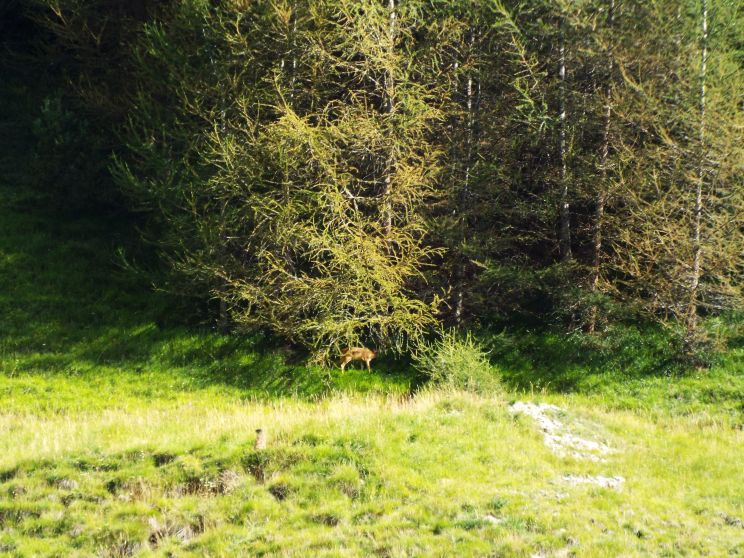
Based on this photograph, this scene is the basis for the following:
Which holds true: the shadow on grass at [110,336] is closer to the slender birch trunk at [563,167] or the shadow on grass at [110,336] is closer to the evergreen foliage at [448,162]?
the evergreen foliage at [448,162]

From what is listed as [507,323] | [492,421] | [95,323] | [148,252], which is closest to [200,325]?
[95,323]

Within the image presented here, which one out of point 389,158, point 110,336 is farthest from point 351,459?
point 110,336

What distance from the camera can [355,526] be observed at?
10000mm

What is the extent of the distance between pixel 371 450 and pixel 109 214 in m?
19.7

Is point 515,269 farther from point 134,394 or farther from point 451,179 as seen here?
point 134,394

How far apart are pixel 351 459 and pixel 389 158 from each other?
1022 centimetres

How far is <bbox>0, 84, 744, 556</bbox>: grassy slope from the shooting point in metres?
9.82

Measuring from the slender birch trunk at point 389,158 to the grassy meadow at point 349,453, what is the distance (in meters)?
4.30

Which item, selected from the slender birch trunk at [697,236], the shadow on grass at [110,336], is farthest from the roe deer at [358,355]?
the slender birch trunk at [697,236]

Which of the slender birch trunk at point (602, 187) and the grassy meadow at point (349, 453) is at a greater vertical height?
the slender birch trunk at point (602, 187)

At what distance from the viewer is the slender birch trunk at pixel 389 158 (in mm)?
19797

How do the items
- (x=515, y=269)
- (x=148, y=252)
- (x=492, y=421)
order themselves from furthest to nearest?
(x=148, y=252), (x=515, y=269), (x=492, y=421)

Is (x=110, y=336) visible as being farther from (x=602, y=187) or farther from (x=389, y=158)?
(x=602, y=187)

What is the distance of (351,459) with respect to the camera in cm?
1176
